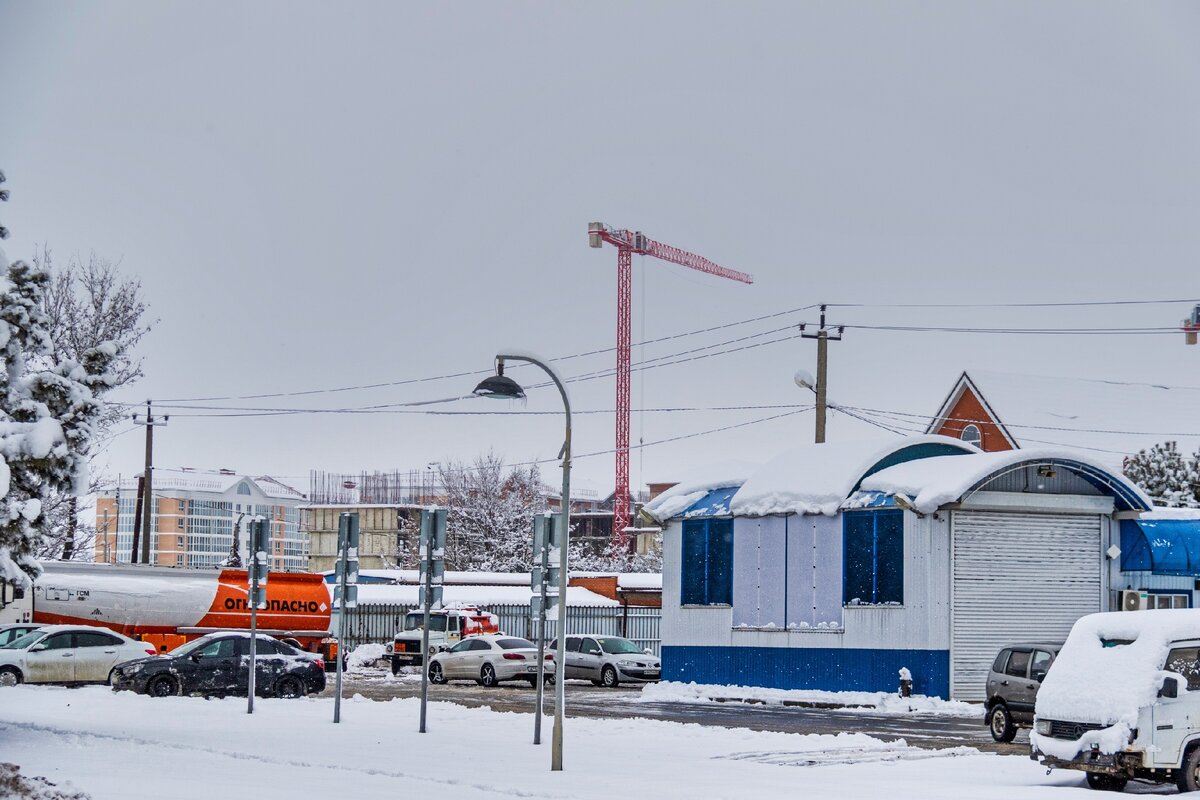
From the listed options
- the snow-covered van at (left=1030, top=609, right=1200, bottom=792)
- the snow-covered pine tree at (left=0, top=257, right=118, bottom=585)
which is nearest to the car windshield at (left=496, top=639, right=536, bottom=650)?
the snow-covered pine tree at (left=0, top=257, right=118, bottom=585)

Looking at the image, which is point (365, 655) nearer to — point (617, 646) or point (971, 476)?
point (617, 646)

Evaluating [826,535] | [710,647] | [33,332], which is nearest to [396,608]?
[710,647]

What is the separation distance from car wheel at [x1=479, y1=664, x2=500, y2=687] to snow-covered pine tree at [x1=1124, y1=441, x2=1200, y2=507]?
22.4m

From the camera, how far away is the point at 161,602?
1901 inches

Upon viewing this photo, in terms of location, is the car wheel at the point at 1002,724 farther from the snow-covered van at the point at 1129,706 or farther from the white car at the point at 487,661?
the white car at the point at 487,661

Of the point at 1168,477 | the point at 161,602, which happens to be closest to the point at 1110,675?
the point at 161,602

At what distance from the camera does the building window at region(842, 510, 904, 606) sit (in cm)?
3609

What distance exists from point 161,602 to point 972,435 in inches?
1619

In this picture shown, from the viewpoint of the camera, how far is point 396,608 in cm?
6116

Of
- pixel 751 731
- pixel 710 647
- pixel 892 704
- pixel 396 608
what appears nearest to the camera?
pixel 751 731

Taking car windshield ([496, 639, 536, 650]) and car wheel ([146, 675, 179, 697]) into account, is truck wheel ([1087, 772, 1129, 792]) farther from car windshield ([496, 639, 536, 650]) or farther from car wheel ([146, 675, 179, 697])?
car windshield ([496, 639, 536, 650])

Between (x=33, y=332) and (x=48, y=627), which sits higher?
(x=33, y=332)

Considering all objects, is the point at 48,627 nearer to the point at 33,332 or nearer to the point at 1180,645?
the point at 33,332

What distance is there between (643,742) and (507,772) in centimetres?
541
